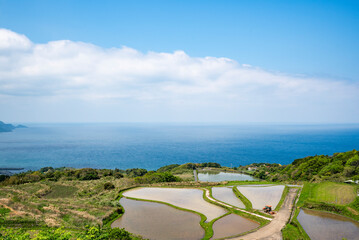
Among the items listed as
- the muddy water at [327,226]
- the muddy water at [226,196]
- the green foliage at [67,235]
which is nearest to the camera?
the green foliage at [67,235]

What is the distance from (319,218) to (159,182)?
3103 centimetres

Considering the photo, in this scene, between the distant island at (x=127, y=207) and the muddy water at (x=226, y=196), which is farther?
the muddy water at (x=226, y=196)

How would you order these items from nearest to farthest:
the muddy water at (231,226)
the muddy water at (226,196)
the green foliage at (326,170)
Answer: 1. the muddy water at (231,226)
2. the muddy water at (226,196)
3. the green foliage at (326,170)

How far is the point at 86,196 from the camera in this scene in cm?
3806

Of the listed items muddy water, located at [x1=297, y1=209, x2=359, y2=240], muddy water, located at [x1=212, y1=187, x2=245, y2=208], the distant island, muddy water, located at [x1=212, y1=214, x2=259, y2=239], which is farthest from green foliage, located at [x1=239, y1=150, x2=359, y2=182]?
muddy water, located at [x1=212, y1=214, x2=259, y2=239]

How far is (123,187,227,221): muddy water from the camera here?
30672 mm

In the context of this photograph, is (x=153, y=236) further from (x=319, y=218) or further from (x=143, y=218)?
(x=319, y=218)

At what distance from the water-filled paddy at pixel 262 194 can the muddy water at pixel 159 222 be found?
34.6ft

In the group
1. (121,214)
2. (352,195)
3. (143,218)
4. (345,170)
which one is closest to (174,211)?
(143,218)

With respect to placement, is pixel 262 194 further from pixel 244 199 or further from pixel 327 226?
pixel 327 226

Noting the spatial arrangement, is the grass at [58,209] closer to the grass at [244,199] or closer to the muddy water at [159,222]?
the muddy water at [159,222]

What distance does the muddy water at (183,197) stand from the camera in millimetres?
30672

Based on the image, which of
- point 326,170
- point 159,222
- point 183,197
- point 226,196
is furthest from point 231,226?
point 326,170

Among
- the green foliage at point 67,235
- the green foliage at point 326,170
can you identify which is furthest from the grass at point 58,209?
the green foliage at point 326,170
